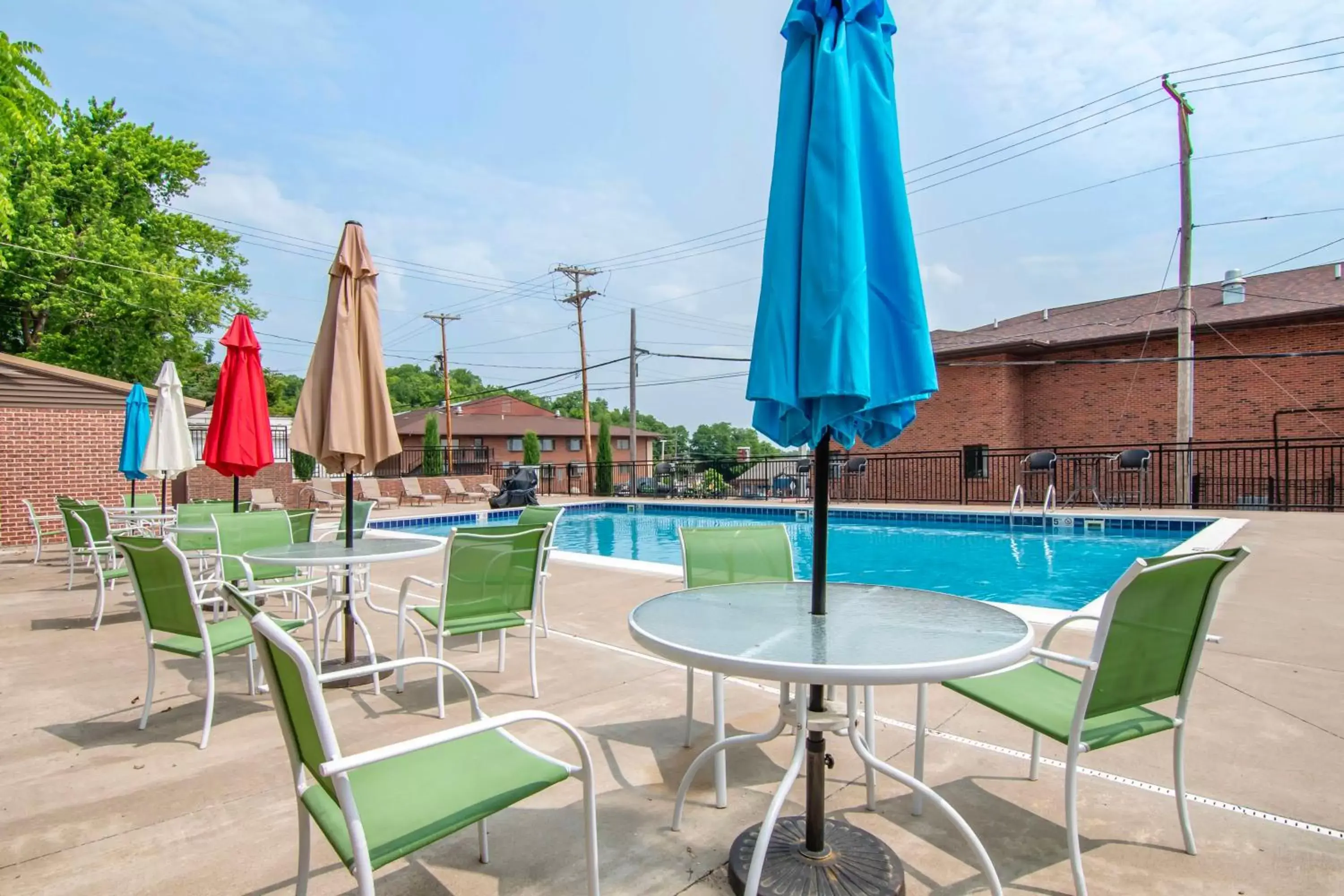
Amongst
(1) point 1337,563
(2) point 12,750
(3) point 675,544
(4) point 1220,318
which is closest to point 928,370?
(2) point 12,750

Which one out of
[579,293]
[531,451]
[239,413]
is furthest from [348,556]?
[579,293]

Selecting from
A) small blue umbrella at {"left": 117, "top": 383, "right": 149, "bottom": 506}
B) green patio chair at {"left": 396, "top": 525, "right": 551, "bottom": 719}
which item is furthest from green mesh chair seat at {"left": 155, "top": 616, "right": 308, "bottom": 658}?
small blue umbrella at {"left": 117, "top": 383, "right": 149, "bottom": 506}

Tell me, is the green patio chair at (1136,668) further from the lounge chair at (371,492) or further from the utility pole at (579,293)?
the utility pole at (579,293)

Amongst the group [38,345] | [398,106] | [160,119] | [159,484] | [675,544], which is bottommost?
[675,544]

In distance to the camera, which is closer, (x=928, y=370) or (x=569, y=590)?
(x=928, y=370)

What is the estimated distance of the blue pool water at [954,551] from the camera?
315 inches

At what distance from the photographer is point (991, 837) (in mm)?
2086

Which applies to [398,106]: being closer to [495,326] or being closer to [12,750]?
[12,750]

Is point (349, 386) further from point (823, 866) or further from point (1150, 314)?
point (1150, 314)

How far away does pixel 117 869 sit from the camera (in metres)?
1.96

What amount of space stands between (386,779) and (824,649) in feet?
3.63

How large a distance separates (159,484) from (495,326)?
31705 mm

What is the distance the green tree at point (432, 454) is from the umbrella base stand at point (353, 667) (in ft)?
68.8

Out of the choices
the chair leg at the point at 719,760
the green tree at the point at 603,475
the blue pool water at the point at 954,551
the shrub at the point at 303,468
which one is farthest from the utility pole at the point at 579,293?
the chair leg at the point at 719,760
